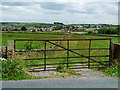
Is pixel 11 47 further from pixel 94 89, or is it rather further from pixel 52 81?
pixel 94 89

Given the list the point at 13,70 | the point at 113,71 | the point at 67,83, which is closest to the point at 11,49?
the point at 13,70

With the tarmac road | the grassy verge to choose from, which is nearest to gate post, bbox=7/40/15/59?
the tarmac road

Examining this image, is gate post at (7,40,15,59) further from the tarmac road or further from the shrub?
the tarmac road

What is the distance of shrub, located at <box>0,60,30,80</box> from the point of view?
948 cm

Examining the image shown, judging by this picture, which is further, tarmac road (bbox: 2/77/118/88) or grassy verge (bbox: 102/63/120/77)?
grassy verge (bbox: 102/63/120/77)

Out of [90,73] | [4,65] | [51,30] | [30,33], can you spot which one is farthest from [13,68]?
[30,33]

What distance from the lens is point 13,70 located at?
9.84 meters

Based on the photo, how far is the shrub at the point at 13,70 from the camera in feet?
31.1

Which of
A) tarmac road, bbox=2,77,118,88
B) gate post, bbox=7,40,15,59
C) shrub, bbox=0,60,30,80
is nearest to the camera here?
tarmac road, bbox=2,77,118,88

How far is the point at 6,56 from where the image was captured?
11258mm

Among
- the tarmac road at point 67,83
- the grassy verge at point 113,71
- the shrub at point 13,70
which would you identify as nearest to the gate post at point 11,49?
the shrub at point 13,70

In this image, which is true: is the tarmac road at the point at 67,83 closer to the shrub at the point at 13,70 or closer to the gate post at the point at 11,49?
the shrub at the point at 13,70

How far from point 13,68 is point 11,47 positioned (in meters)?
1.54

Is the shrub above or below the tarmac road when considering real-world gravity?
above
